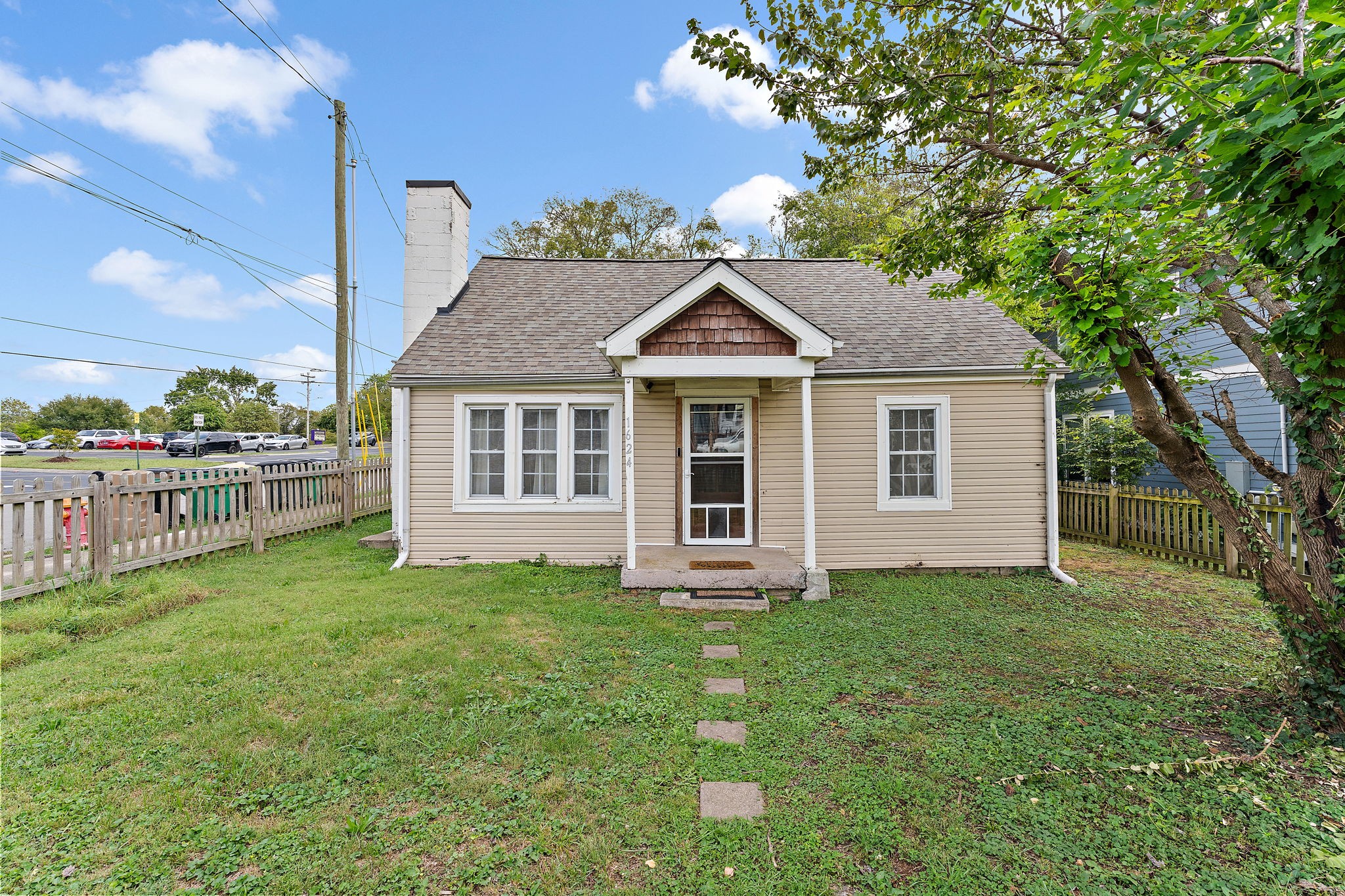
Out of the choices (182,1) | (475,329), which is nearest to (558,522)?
(475,329)

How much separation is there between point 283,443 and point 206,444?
11.8m

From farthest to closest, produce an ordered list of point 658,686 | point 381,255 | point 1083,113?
point 381,255
point 658,686
point 1083,113

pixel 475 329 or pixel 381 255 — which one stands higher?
pixel 381 255

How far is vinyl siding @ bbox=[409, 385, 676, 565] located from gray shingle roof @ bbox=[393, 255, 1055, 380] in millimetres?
493

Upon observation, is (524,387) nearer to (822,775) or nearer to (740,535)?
(740,535)

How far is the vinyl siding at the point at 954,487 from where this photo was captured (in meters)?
7.86

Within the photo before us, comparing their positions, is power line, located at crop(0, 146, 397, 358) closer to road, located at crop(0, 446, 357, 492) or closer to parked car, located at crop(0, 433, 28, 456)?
road, located at crop(0, 446, 357, 492)

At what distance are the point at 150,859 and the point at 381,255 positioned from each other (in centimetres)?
1560

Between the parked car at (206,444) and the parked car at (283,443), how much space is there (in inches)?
179

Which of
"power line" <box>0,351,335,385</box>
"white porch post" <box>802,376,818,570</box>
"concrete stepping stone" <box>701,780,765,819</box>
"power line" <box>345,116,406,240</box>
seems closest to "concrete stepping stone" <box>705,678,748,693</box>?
"concrete stepping stone" <box>701,780,765,819</box>

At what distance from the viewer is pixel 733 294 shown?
6.79 metres

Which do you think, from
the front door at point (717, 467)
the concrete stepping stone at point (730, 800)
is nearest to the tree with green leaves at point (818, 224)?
the front door at point (717, 467)

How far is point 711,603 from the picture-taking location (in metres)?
6.17

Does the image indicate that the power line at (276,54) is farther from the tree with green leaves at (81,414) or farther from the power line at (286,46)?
the tree with green leaves at (81,414)
